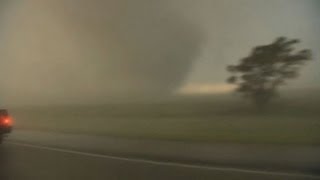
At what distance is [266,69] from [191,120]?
2062 mm

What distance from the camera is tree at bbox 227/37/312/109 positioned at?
12.1 meters

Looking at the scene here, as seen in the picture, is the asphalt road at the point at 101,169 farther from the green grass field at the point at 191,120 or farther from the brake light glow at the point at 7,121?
the brake light glow at the point at 7,121

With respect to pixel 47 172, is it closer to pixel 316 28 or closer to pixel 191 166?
pixel 191 166

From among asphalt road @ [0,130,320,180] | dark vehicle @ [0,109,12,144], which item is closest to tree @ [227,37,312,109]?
asphalt road @ [0,130,320,180]

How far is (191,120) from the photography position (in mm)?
14055

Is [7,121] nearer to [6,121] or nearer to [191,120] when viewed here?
[6,121]

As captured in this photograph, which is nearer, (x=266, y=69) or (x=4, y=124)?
(x=266, y=69)

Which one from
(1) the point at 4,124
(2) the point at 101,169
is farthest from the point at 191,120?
(1) the point at 4,124

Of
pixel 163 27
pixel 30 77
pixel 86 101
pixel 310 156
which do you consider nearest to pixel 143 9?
pixel 163 27

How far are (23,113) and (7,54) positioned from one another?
63.0 inches

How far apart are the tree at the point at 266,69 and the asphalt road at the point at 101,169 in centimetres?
Answer: 214

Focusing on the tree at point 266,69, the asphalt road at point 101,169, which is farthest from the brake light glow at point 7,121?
the tree at point 266,69

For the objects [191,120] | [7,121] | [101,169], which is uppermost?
[7,121]

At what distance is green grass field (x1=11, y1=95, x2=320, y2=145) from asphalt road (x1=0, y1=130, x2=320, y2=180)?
174 cm
